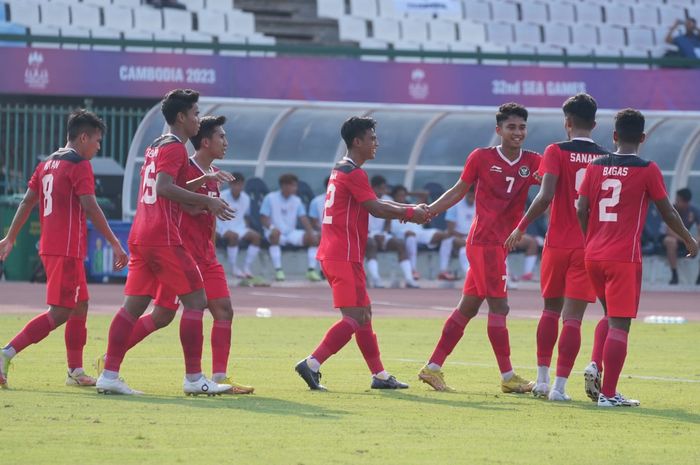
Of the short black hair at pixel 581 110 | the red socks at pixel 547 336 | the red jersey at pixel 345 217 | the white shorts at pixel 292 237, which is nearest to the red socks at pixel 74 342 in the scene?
the red jersey at pixel 345 217

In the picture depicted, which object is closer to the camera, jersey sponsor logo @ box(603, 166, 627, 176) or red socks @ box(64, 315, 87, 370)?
jersey sponsor logo @ box(603, 166, 627, 176)

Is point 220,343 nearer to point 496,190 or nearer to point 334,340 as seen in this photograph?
point 334,340

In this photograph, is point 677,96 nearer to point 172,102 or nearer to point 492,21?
point 492,21

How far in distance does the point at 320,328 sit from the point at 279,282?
26.0ft

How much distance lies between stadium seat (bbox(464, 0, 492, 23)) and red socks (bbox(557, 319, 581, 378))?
2439 centimetres

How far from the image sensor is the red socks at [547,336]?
10.1 metres

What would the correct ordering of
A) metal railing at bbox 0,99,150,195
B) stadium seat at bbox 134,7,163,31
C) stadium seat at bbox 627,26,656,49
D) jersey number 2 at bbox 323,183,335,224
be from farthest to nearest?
stadium seat at bbox 627,26,656,49 → stadium seat at bbox 134,7,163,31 → metal railing at bbox 0,99,150,195 → jersey number 2 at bbox 323,183,335,224

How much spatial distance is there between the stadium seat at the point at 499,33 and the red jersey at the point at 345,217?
76.0ft

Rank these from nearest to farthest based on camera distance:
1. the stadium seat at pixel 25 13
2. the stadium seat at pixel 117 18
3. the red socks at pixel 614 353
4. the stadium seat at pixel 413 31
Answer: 1. the red socks at pixel 614 353
2. the stadium seat at pixel 25 13
3. the stadium seat at pixel 117 18
4. the stadium seat at pixel 413 31

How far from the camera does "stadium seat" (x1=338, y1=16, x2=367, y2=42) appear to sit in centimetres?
3123

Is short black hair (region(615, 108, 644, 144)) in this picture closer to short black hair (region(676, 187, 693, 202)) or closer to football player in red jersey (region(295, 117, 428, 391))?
football player in red jersey (region(295, 117, 428, 391))

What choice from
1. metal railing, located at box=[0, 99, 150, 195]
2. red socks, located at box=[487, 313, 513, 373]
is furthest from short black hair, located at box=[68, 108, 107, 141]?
metal railing, located at box=[0, 99, 150, 195]

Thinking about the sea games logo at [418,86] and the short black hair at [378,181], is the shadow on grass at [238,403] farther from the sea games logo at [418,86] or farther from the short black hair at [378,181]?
the sea games logo at [418,86]

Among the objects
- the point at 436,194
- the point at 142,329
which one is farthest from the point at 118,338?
the point at 436,194
